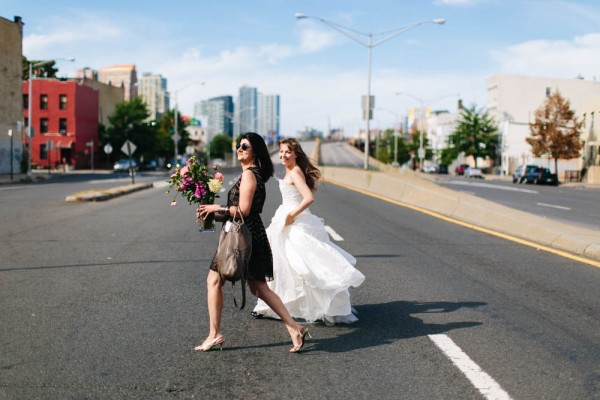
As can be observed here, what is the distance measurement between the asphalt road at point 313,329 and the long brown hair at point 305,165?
1.35 metres

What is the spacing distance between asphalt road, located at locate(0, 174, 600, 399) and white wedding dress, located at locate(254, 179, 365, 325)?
0.76 feet

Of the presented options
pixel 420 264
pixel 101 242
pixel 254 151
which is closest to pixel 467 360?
pixel 254 151


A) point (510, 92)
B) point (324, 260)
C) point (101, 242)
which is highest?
point (510, 92)

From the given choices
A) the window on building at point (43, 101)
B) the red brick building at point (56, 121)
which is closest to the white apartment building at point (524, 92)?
the red brick building at point (56, 121)

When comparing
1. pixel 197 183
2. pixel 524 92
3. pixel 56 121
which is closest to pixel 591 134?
pixel 524 92

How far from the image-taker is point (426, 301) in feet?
24.0

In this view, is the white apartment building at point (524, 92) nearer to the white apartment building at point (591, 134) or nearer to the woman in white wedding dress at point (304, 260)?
the white apartment building at point (591, 134)

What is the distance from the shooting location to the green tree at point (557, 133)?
57938mm

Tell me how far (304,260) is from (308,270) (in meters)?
0.11

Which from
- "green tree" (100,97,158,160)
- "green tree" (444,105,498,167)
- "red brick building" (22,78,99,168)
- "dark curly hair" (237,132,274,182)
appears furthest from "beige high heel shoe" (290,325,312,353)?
"green tree" (444,105,498,167)

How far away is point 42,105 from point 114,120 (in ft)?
29.0

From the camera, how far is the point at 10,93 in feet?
184

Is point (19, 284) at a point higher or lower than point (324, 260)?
lower

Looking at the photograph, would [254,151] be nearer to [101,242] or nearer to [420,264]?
[420,264]
